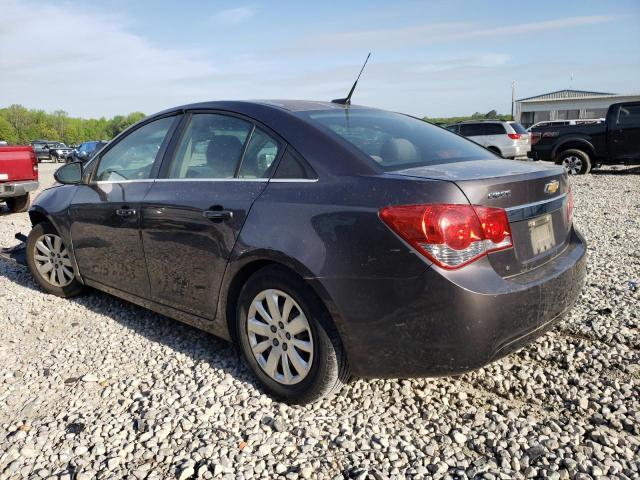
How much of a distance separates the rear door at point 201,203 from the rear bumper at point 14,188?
7184mm

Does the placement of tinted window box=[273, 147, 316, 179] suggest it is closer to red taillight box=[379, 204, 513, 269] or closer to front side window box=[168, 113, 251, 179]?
front side window box=[168, 113, 251, 179]

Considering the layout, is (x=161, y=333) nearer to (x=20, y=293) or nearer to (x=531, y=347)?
(x=20, y=293)

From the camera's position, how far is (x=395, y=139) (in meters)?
3.04

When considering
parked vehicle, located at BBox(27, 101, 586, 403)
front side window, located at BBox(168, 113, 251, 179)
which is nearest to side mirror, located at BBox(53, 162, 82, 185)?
parked vehicle, located at BBox(27, 101, 586, 403)

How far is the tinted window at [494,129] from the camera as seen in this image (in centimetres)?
1878

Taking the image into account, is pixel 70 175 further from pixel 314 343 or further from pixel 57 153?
pixel 57 153

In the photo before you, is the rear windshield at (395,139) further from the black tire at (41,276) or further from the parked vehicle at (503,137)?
the parked vehicle at (503,137)

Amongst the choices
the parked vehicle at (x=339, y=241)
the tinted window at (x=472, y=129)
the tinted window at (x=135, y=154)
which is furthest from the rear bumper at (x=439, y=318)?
the tinted window at (x=472, y=129)

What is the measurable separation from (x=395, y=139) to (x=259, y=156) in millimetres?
772

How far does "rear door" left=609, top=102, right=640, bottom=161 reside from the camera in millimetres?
13914

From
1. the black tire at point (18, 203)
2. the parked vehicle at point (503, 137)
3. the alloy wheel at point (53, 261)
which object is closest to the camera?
the alloy wheel at point (53, 261)

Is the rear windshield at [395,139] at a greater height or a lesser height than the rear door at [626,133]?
greater

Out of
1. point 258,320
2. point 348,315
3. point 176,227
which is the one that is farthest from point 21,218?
point 348,315

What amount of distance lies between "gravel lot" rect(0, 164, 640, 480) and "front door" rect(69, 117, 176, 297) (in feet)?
1.56
